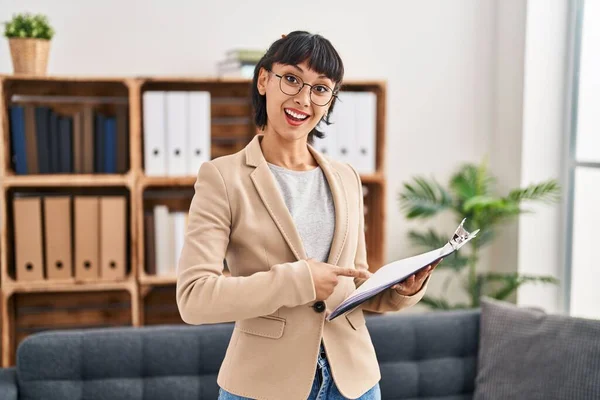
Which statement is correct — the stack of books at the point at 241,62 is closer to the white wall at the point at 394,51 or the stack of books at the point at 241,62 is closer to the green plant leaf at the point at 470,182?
the white wall at the point at 394,51

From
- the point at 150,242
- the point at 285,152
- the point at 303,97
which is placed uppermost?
the point at 303,97

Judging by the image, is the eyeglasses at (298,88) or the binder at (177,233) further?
the binder at (177,233)

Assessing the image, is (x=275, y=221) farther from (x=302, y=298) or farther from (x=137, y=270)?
(x=137, y=270)

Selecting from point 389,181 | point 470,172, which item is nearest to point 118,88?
point 389,181

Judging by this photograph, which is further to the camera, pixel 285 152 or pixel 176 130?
pixel 176 130

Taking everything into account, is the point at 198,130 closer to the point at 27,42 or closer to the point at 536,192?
the point at 27,42

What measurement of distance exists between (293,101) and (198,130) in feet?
5.88

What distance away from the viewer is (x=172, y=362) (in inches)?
90.2

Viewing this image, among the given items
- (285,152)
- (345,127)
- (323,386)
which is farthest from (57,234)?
(323,386)

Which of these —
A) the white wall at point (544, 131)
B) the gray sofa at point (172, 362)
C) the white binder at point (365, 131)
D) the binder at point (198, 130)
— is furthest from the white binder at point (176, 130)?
the white wall at point (544, 131)

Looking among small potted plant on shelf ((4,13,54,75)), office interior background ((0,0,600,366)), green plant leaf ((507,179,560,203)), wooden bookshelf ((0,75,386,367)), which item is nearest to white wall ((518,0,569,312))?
office interior background ((0,0,600,366))

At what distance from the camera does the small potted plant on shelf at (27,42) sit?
2.89 m

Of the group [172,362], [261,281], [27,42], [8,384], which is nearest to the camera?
[261,281]

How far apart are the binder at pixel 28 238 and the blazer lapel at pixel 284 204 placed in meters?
1.90
